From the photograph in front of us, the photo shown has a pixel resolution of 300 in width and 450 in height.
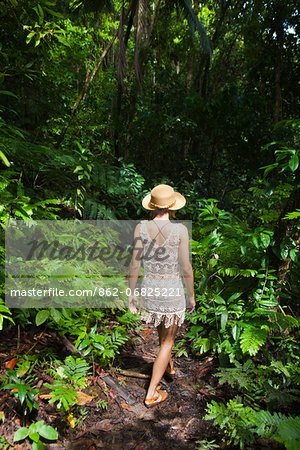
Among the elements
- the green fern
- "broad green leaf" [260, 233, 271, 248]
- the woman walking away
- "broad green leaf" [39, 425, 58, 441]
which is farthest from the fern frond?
"broad green leaf" [39, 425, 58, 441]

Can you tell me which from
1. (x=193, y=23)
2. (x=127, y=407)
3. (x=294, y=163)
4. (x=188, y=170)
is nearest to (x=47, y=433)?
(x=127, y=407)

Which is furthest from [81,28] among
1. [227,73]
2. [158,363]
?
[158,363]

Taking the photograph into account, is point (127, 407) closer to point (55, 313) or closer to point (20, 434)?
point (20, 434)

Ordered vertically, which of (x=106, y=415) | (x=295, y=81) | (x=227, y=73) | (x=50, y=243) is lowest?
(x=106, y=415)

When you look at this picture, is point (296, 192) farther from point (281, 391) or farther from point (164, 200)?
point (281, 391)

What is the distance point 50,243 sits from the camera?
324 centimetres

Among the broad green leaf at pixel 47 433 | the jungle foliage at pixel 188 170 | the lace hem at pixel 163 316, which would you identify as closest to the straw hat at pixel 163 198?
the jungle foliage at pixel 188 170

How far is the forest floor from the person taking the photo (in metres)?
2.11

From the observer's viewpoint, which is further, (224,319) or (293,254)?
(224,319)

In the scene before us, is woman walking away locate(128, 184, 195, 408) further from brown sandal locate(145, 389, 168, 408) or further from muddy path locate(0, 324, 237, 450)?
muddy path locate(0, 324, 237, 450)

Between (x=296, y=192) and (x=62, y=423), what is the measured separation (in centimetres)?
269

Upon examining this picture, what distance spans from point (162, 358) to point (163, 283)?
0.67 m

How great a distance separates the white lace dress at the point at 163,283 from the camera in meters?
2.48

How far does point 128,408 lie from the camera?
2.48m
